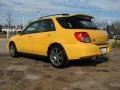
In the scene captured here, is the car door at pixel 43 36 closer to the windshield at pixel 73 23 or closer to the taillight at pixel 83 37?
the windshield at pixel 73 23

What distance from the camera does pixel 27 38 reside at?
34.8 feet

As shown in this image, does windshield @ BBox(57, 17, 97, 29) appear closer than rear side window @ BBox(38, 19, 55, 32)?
Yes

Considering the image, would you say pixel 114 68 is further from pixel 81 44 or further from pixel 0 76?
pixel 0 76

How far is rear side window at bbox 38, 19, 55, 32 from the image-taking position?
31.2 ft

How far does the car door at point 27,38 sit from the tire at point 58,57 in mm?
1279

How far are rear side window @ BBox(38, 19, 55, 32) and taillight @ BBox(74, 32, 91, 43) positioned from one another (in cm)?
106

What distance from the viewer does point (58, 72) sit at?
8.34 m

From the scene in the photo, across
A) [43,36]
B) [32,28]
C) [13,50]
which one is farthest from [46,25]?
[13,50]

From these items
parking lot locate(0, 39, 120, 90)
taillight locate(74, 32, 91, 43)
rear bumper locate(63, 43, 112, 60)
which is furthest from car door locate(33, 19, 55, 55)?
taillight locate(74, 32, 91, 43)

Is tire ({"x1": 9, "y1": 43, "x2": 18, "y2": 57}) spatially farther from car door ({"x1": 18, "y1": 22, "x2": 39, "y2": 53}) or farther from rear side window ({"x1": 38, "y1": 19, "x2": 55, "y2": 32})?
rear side window ({"x1": 38, "y1": 19, "x2": 55, "y2": 32})

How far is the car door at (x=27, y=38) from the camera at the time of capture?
10375mm

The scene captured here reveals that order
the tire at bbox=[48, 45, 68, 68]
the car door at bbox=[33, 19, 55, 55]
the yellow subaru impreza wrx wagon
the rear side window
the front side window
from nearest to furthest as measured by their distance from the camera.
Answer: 1. the yellow subaru impreza wrx wagon
2. the tire at bbox=[48, 45, 68, 68]
3. the car door at bbox=[33, 19, 55, 55]
4. the rear side window
5. the front side window

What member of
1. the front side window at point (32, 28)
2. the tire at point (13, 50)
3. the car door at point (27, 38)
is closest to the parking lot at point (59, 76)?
the car door at point (27, 38)

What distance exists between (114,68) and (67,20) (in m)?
2.05
